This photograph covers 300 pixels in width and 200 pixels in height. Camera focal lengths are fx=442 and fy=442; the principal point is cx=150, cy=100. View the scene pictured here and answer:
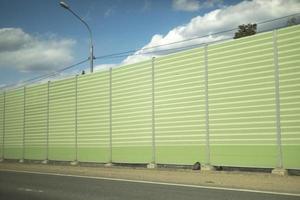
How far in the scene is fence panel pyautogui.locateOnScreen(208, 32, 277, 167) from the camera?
15086mm

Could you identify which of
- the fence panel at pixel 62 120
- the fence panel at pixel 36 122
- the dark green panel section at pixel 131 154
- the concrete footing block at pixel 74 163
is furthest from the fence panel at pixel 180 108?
the fence panel at pixel 36 122

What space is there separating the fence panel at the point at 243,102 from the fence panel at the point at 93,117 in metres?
7.10

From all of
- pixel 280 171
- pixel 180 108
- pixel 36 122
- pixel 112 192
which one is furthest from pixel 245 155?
pixel 36 122

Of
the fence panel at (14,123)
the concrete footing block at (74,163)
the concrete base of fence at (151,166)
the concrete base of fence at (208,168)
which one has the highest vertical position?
the fence panel at (14,123)

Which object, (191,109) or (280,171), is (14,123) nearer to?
(191,109)

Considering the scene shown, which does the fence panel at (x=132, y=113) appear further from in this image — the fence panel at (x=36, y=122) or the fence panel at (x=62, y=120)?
the fence panel at (x=36, y=122)

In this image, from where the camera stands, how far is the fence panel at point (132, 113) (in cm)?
1983

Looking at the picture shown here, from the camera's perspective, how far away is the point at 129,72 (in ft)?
69.1

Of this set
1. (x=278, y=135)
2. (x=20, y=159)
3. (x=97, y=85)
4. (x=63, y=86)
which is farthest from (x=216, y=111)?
(x=20, y=159)

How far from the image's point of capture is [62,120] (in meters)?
25.4

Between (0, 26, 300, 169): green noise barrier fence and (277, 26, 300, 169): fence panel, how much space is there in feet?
0.11

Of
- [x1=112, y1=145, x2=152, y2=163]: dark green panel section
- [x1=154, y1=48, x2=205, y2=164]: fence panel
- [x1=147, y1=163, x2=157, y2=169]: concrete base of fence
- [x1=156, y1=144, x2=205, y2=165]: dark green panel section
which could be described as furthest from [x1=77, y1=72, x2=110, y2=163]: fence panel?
[x1=156, y1=144, x2=205, y2=165]: dark green panel section

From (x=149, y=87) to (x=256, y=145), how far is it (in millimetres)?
6188

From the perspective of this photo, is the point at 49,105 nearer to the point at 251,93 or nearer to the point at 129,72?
the point at 129,72
